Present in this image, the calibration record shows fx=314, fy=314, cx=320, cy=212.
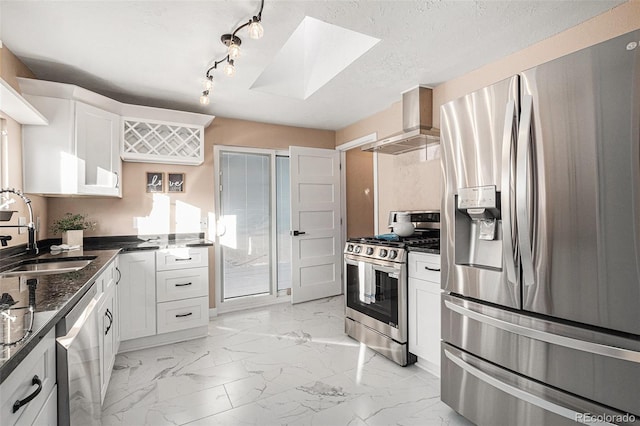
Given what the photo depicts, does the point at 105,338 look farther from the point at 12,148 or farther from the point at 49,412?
the point at 12,148

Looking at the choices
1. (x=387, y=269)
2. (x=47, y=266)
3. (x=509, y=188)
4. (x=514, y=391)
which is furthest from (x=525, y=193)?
(x=47, y=266)

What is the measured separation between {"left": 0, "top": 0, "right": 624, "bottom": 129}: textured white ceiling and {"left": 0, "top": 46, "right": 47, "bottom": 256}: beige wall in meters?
0.09

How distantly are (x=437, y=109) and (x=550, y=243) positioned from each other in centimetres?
198

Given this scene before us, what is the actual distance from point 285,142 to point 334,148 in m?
0.80

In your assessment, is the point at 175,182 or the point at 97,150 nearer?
the point at 97,150

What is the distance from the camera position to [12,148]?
226cm

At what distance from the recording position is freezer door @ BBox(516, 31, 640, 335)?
1.17m

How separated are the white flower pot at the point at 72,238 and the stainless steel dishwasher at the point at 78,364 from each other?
1612mm

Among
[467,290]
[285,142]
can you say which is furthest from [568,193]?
[285,142]

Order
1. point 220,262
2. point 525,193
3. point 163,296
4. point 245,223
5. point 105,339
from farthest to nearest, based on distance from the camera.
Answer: point 245,223 < point 220,262 < point 163,296 < point 105,339 < point 525,193

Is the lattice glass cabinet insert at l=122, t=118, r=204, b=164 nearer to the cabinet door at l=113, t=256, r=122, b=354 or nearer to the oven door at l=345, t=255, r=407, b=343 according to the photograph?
the cabinet door at l=113, t=256, r=122, b=354

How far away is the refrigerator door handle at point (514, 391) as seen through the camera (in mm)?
1305

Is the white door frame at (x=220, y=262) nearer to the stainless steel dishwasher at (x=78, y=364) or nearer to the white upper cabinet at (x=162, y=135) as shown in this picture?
the white upper cabinet at (x=162, y=135)

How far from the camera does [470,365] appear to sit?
170 cm
